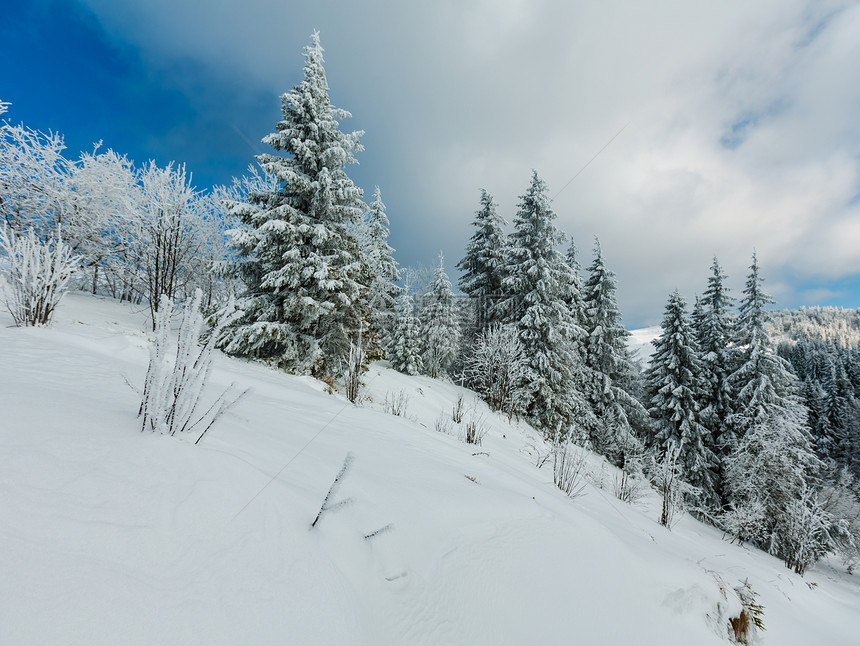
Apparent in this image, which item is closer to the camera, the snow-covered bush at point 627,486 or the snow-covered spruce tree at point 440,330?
the snow-covered bush at point 627,486

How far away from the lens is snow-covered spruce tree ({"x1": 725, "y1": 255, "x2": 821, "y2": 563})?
45.9 feet

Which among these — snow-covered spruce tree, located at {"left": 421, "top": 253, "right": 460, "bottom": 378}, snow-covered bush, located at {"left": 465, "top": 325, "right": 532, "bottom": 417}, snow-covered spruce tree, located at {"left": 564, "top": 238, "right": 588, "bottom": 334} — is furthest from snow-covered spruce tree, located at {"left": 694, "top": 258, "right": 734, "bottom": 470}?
snow-covered spruce tree, located at {"left": 421, "top": 253, "right": 460, "bottom": 378}

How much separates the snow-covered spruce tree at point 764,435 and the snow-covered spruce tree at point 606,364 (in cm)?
403

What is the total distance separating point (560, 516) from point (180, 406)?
102 inches

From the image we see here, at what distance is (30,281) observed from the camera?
16.5 ft

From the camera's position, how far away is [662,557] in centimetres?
258

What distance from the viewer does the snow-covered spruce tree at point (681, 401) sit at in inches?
663

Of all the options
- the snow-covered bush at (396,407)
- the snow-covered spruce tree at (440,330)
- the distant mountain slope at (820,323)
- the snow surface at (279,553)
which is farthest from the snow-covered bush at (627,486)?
the distant mountain slope at (820,323)

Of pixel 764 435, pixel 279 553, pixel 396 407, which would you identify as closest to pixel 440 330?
pixel 396 407

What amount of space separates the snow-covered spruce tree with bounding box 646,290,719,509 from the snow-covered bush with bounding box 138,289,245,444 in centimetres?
1975

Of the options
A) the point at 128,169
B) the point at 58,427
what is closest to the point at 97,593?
the point at 58,427

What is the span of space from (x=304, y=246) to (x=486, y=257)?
12.5m

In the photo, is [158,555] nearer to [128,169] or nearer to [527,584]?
[527,584]

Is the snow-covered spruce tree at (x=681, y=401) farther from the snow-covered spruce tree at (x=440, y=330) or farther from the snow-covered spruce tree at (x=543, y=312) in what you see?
the snow-covered spruce tree at (x=440, y=330)
